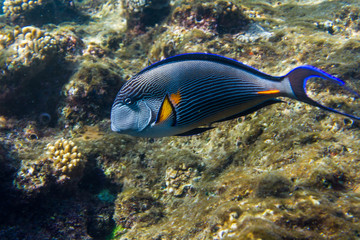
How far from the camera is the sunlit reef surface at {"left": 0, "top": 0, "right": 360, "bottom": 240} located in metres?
2.16

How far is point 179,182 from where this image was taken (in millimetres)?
3428

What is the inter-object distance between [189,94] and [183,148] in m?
2.36

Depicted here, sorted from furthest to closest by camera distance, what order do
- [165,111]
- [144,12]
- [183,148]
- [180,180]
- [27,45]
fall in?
1. [144,12]
2. [27,45]
3. [183,148]
4. [180,180]
5. [165,111]

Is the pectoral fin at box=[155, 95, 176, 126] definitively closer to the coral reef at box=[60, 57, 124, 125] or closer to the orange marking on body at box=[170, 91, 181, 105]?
the orange marking on body at box=[170, 91, 181, 105]

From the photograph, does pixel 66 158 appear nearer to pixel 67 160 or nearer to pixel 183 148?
pixel 67 160

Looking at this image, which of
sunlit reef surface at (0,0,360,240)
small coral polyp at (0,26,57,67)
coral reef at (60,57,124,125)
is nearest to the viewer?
sunlit reef surface at (0,0,360,240)

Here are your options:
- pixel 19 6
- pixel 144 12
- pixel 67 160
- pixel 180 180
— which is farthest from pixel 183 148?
pixel 19 6

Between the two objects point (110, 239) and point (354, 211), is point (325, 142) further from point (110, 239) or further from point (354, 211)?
point (110, 239)

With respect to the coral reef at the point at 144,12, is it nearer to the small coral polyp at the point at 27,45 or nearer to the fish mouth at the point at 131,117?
the small coral polyp at the point at 27,45

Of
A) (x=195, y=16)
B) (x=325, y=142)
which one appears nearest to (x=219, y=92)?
(x=325, y=142)

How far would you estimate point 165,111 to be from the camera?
163cm

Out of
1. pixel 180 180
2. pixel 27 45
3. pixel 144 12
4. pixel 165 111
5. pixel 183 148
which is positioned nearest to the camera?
pixel 165 111

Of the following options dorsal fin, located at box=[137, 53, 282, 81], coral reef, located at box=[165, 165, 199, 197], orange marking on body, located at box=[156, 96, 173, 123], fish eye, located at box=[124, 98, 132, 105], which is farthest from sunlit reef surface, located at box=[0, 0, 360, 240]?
fish eye, located at box=[124, 98, 132, 105]

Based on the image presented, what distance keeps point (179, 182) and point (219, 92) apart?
219cm
